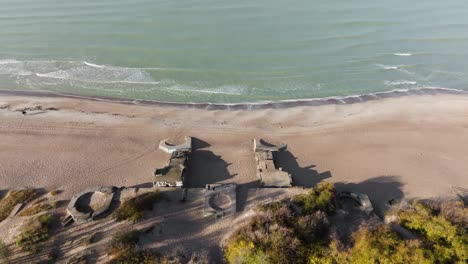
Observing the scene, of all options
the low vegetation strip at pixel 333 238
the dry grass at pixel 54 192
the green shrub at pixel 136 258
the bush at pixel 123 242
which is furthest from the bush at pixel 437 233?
the dry grass at pixel 54 192

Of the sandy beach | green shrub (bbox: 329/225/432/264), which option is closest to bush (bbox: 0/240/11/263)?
the sandy beach

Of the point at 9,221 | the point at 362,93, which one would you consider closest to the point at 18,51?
the point at 9,221

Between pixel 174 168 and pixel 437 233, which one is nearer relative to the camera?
pixel 437 233

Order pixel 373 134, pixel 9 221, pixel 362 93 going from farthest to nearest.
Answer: pixel 362 93 → pixel 373 134 → pixel 9 221

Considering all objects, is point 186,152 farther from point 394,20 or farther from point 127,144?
point 394,20

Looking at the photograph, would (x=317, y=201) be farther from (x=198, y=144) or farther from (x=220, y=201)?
(x=198, y=144)

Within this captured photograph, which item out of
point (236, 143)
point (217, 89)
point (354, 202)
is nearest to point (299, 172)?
point (354, 202)
